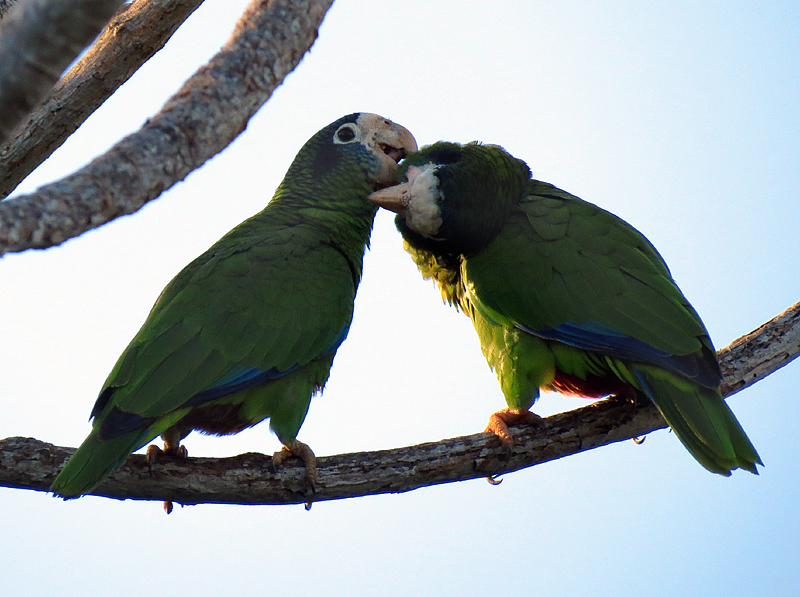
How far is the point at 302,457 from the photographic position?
3.01m

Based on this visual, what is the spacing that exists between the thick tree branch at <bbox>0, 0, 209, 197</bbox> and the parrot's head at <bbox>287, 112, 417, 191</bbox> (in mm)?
1628

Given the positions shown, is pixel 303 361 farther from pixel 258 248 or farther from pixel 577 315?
pixel 577 315

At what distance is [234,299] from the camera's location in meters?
3.18

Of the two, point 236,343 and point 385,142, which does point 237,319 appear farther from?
point 385,142

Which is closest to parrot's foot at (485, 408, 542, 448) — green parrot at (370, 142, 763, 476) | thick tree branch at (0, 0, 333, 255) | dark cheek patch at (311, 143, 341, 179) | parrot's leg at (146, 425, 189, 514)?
green parrot at (370, 142, 763, 476)

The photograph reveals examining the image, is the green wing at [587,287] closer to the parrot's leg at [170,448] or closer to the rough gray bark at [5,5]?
the parrot's leg at [170,448]

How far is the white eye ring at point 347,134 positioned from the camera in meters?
3.96

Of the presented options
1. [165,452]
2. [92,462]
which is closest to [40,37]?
[92,462]

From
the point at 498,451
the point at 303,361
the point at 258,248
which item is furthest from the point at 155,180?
the point at 498,451

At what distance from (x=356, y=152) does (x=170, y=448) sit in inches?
69.2

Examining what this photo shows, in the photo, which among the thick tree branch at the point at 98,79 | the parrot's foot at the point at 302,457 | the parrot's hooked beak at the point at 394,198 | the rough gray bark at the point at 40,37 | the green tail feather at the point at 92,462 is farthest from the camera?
the parrot's hooked beak at the point at 394,198

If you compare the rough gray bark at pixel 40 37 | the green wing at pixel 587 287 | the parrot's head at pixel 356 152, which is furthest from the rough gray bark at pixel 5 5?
the parrot's head at pixel 356 152

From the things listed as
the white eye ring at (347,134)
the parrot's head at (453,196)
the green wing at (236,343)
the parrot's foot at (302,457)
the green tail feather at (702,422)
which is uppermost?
the white eye ring at (347,134)

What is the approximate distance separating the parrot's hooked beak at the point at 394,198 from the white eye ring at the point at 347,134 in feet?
1.45
